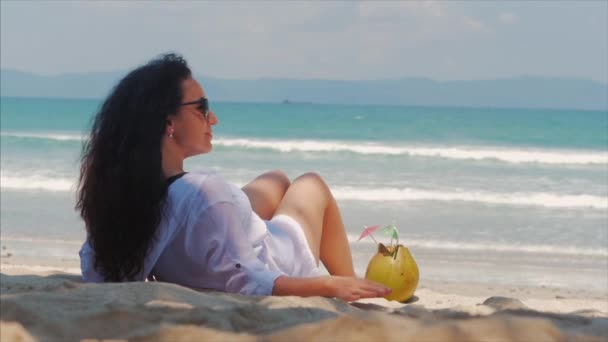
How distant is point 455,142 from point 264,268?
21.3 meters

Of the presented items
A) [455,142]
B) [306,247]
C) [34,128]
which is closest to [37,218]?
[306,247]

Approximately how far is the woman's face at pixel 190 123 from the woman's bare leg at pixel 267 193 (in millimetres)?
669

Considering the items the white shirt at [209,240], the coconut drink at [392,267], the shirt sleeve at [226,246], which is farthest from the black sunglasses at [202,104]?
the coconut drink at [392,267]

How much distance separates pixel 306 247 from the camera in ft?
11.7

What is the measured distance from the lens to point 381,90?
80.9 meters

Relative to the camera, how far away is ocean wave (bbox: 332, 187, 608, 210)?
34.8 feet

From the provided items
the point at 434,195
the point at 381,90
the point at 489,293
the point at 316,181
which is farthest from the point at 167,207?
the point at 381,90

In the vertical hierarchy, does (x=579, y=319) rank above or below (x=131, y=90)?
below

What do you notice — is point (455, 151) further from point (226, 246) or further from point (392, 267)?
point (226, 246)

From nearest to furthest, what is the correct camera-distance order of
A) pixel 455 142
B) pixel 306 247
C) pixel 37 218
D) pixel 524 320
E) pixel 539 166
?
pixel 524 320 → pixel 306 247 → pixel 37 218 → pixel 539 166 → pixel 455 142

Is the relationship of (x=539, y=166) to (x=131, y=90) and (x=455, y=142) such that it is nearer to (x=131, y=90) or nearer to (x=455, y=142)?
(x=455, y=142)

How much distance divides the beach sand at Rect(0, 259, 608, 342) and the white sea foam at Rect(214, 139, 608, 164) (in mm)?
15705

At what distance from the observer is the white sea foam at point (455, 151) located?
18.4 metres

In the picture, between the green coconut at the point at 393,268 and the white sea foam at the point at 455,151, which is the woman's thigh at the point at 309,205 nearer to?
the green coconut at the point at 393,268
